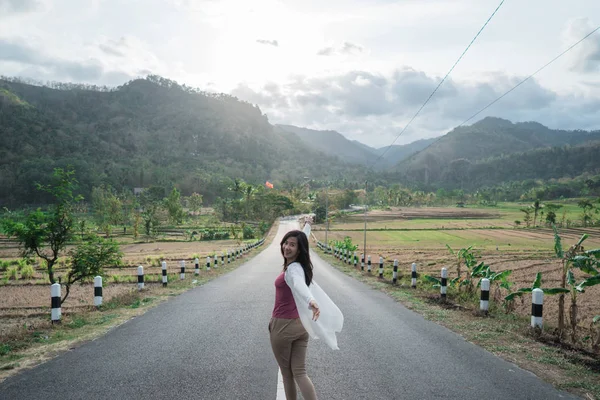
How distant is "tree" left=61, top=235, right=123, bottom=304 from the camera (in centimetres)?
1161

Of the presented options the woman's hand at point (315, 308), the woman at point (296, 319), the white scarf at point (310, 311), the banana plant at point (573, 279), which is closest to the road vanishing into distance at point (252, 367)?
the woman at point (296, 319)

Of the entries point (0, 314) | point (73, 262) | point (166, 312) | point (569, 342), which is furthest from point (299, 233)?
point (0, 314)

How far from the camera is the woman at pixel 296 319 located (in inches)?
141

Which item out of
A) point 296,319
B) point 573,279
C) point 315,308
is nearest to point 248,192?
point 573,279

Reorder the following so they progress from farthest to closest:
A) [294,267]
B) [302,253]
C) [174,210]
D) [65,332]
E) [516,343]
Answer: [174,210], [65,332], [516,343], [302,253], [294,267]

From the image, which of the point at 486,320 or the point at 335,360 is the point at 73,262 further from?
the point at 486,320

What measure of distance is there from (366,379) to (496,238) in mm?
56770

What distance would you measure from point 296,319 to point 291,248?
62 cm

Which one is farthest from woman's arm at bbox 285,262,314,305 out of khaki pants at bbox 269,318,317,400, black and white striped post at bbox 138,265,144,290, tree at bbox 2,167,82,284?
black and white striped post at bbox 138,265,144,290

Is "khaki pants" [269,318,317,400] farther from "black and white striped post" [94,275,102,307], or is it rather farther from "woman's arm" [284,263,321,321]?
"black and white striped post" [94,275,102,307]

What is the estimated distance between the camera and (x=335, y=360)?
5645 millimetres

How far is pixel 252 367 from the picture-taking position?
17.2 ft

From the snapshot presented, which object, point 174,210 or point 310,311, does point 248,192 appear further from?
point 310,311

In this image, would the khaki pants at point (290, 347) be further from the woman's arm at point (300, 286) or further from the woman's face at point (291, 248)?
the woman's face at point (291, 248)
